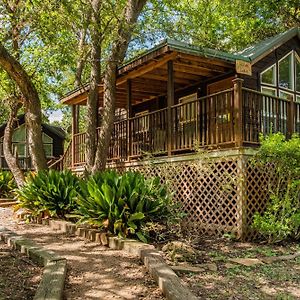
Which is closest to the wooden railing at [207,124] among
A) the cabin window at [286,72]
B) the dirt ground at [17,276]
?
the dirt ground at [17,276]

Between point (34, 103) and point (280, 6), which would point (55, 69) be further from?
point (280, 6)

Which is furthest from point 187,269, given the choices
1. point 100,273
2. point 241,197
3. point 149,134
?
point 149,134

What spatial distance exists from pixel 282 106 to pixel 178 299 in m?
6.26

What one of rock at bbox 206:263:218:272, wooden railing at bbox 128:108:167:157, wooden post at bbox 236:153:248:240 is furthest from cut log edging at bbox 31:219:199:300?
wooden railing at bbox 128:108:167:157

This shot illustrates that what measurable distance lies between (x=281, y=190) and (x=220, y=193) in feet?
4.37

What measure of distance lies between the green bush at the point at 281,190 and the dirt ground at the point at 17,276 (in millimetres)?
4285

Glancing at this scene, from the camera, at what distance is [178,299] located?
391 cm

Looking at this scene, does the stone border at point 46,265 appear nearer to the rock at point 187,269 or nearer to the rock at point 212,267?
the rock at point 187,269

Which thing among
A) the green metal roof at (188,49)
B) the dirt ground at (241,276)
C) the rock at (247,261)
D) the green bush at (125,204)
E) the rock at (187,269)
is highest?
the green metal roof at (188,49)

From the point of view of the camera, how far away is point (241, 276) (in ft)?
17.3

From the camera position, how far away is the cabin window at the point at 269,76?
40.4 feet

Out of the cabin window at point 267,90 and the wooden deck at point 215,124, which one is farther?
the cabin window at point 267,90

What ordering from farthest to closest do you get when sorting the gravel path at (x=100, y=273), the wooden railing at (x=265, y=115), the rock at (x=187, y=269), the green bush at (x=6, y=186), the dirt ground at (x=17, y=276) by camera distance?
the green bush at (x=6, y=186) < the wooden railing at (x=265, y=115) < the rock at (x=187, y=269) < the gravel path at (x=100, y=273) < the dirt ground at (x=17, y=276)

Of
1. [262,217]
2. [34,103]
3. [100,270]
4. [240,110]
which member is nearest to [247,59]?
[240,110]
